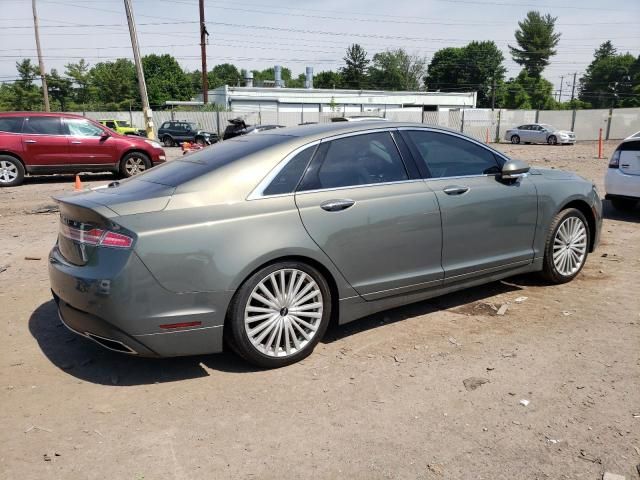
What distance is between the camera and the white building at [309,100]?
55.0 m

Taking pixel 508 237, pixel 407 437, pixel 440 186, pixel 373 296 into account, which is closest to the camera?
pixel 407 437

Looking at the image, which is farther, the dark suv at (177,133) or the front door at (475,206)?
the dark suv at (177,133)

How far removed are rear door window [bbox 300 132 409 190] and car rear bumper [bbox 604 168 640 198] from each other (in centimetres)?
A: 571

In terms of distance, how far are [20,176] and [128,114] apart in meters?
35.0

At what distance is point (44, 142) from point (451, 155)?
1140 cm

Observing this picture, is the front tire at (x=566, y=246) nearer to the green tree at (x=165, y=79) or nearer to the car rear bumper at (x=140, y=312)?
the car rear bumper at (x=140, y=312)

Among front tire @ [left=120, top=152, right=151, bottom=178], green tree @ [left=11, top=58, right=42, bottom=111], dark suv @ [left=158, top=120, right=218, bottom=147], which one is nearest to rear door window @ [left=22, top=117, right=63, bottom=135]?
front tire @ [left=120, top=152, right=151, bottom=178]

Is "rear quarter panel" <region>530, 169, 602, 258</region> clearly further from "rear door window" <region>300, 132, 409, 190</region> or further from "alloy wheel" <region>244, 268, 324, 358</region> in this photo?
"alloy wheel" <region>244, 268, 324, 358</region>

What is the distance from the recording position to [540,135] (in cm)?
3725

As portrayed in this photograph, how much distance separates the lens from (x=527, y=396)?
11.0ft

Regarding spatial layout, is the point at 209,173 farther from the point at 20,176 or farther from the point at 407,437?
→ the point at 20,176

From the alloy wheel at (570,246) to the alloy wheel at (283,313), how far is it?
8.58ft

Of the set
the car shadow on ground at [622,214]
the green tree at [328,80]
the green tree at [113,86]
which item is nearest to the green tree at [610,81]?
the green tree at [328,80]

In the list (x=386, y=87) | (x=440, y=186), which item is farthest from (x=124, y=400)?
(x=386, y=87)
